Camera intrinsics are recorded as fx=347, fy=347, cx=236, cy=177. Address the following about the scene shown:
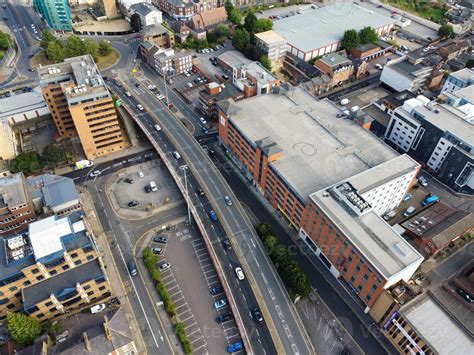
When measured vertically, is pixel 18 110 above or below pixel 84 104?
below

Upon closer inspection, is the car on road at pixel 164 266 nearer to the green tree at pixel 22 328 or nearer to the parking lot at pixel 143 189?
the parking lot at pixel 143 189

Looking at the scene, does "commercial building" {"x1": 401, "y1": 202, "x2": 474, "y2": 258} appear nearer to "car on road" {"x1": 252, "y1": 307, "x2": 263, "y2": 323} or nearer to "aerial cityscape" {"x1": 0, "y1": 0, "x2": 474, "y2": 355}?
"aerial cityscape" {"x1": 0, "y1": 0, "x2": 474, "y2": 355}

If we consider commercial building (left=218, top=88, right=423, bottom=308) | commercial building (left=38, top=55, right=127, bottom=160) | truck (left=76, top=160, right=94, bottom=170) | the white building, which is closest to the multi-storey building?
truck (left=76, top=160, right=94, bottom=170)

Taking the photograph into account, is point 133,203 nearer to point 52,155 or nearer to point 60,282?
point 52,155

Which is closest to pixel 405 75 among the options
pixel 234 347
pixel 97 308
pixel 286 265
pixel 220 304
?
pixel 286 265

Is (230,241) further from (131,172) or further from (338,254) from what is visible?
(131,172)
